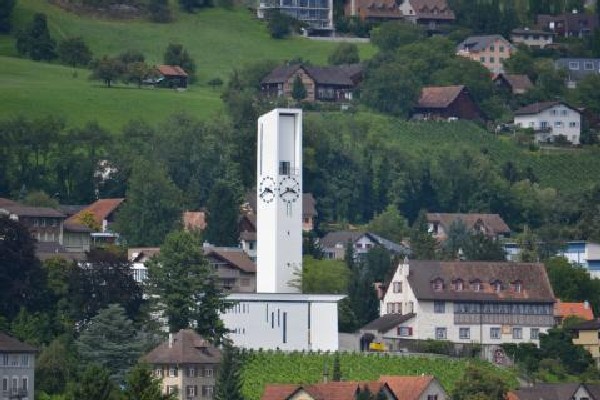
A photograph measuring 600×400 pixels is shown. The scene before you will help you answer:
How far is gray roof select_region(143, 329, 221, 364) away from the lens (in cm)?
11700

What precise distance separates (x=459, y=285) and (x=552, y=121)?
189 feet

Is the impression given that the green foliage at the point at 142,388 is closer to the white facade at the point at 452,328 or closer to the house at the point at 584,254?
the white facade at the point at 452,328

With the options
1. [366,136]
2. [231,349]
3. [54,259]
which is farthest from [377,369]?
[366,136]

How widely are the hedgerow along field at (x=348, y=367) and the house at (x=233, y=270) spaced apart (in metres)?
16.9

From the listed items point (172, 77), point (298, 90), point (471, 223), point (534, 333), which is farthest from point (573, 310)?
point (172, 77)

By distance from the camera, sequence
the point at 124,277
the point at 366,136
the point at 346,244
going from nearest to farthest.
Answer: the point at 124,277 → the point at 346,244 → the point at 366,136

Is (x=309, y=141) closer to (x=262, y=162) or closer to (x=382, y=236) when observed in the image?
(x=382, y=236)

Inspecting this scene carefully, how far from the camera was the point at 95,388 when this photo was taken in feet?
332

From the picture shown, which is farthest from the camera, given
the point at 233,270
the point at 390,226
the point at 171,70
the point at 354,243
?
the point at 171,70

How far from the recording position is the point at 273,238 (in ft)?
415

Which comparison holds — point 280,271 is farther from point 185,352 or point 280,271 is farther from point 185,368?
point 185,368

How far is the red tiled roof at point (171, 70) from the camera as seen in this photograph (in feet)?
642

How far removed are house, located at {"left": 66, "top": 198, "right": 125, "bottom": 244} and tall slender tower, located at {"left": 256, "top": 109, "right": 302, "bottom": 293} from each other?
81.0 ft

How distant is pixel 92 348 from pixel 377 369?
1128cm
